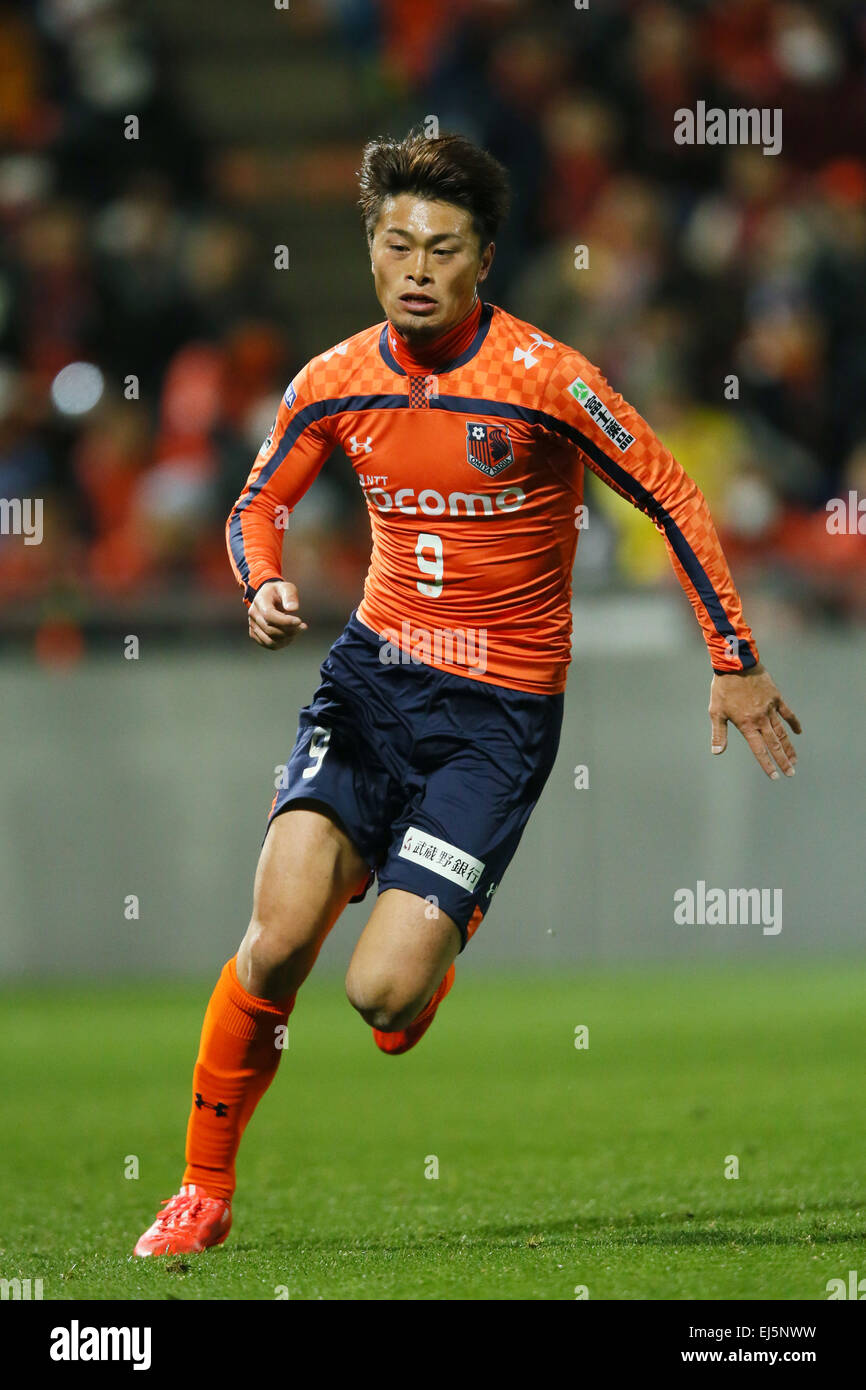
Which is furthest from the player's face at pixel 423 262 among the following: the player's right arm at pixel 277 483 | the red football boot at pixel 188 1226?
the red football boot at pixel 188 1226

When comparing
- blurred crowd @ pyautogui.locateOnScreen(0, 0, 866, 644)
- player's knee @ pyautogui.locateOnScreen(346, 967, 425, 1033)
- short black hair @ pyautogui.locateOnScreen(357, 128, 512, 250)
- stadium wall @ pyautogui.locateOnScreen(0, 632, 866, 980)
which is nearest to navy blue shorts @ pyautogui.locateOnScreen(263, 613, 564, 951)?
player's knee @ pyautogui.locateOnScreen(346, 967, 425, 1033)

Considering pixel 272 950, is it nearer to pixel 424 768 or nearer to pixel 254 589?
pixel 424 768

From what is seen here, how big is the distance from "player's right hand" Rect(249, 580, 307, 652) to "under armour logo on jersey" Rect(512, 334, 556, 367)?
0.81 meters

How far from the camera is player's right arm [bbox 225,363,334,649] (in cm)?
491

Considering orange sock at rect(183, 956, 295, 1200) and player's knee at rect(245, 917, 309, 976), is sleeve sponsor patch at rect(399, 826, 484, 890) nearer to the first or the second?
player's knee at rect(245, 917, 309, 976)

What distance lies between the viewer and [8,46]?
14102 millimetres

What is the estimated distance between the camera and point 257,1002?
488 cm

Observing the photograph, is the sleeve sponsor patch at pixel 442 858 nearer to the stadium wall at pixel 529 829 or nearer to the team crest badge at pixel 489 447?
the team crest badge at pixel 489 447

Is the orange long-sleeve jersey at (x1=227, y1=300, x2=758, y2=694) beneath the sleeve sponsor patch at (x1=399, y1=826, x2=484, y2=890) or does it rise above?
above

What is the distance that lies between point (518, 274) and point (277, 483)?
804cm

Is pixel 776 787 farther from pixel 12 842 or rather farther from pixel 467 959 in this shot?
pixel 12 842

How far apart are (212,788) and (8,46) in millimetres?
6791

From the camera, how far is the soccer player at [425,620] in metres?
4.69
